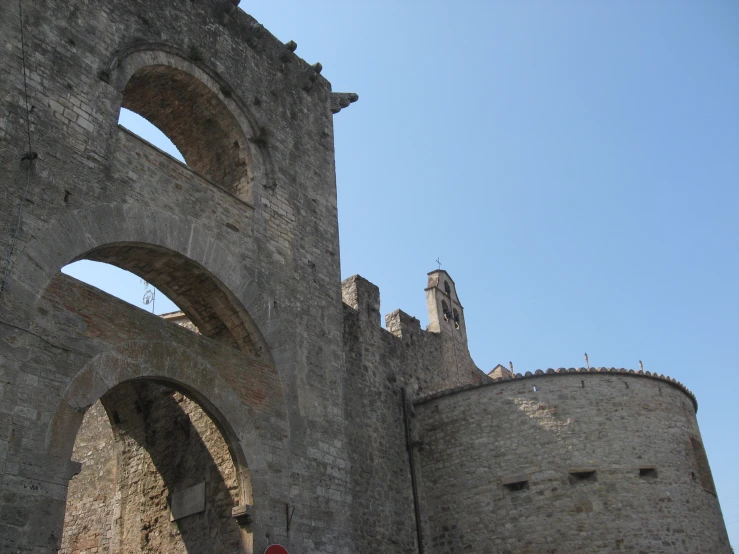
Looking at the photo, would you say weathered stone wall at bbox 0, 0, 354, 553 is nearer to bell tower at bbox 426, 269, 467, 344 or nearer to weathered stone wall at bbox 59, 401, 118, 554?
weathered stone wall at bbox 59, 401, 118, 554

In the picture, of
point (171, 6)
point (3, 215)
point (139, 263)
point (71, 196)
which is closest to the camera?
point (3, 215)

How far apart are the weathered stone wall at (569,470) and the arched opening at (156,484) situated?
A: 194 inches

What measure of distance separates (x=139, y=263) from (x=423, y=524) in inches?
274

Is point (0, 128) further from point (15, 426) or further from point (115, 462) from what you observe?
point (115, 462)

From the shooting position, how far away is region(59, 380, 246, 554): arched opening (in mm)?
9359

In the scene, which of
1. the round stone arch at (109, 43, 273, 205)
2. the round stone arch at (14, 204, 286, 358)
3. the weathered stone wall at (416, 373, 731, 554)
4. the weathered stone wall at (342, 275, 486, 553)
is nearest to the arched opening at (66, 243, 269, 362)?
the round stone arch at (14, 204, 286, 358)

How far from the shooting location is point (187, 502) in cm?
976

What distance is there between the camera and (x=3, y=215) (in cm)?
725

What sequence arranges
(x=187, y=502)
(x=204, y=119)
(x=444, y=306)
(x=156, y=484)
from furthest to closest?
(x=444, y=306) < (x=204, y=119) < (x=156, y=484) < (x=187, y=502)

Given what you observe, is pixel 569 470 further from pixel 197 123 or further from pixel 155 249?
pixel 197 123

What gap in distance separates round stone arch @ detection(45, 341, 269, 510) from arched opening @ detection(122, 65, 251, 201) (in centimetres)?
281

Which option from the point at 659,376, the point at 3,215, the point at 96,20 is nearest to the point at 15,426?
the point at 3,215

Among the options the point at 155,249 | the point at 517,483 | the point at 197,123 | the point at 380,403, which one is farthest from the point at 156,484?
the point at 517,483

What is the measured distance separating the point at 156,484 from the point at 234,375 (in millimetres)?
2539
